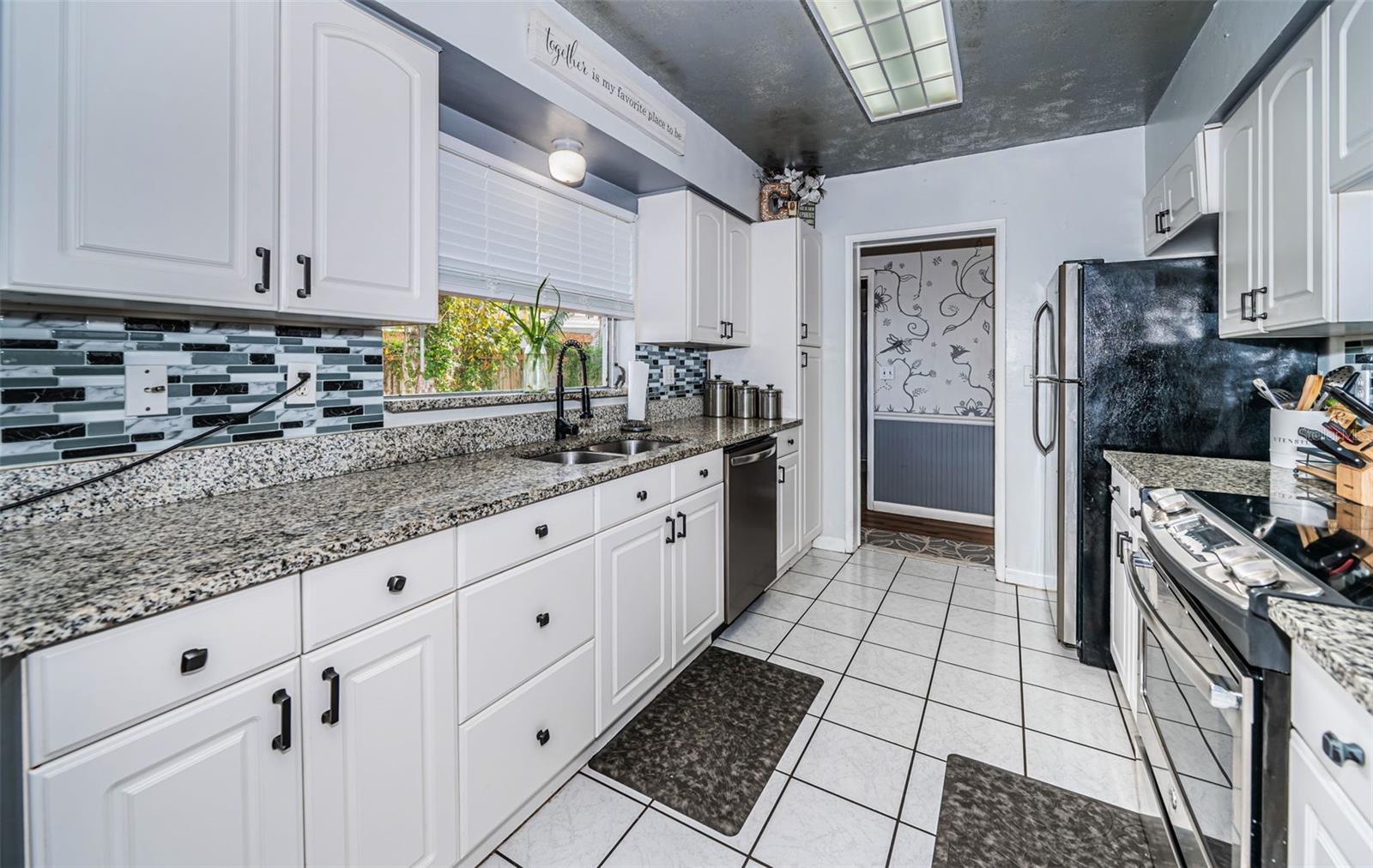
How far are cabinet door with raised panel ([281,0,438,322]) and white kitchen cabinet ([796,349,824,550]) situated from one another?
238 cm

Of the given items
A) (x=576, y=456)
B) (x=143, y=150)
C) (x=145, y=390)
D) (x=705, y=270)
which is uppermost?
(x=705, y=270)

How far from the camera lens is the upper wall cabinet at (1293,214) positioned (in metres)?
1.36

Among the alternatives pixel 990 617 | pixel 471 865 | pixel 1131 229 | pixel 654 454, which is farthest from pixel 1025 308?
pixel 471 865

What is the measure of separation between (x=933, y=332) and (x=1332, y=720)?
4.40 m

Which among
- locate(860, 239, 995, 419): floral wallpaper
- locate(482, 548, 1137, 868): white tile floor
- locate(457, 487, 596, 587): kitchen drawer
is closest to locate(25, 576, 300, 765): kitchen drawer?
locate(457, 487, 596, 587): kitchen drawer

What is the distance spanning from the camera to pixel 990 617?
2.82 m

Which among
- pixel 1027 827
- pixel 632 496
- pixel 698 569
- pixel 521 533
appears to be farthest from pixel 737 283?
pixel 1027 827

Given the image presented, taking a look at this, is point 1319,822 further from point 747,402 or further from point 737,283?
point 737,283

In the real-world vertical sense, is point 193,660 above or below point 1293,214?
below

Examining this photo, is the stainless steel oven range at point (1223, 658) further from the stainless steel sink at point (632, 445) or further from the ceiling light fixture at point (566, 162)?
the ceiling light fixture at point (566, 162)

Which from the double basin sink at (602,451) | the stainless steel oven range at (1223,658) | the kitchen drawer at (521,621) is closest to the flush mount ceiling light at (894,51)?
the double basin sink at (602,451)

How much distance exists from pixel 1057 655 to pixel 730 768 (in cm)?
164

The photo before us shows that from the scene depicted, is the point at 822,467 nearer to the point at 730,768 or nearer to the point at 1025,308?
the point at 1025,308

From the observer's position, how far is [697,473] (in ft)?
7.52
